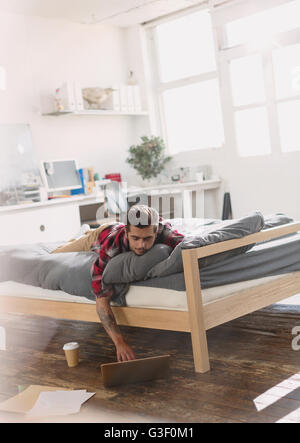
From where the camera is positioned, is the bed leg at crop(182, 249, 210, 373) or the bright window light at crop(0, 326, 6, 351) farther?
the bright window light at crop(0, 326, 6, 351)

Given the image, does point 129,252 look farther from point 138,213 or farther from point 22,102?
point 22,102

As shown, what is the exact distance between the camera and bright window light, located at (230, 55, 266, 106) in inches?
202

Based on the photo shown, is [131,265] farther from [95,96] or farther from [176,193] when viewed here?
[95,96]

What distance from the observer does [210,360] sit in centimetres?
251

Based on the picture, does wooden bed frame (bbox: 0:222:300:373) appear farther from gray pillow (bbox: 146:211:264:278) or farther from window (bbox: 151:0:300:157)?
window (bbox: 151:0:300:157)

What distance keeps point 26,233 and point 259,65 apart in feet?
8.47

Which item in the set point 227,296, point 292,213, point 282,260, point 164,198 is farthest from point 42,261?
point 292,213

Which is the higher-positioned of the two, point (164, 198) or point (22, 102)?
point (22, 102)

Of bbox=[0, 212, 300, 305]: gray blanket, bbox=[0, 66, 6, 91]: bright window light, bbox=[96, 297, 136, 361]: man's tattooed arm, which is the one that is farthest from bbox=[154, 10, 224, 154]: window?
bbox=[96, 297, 136, 361]: man's tattooed arm

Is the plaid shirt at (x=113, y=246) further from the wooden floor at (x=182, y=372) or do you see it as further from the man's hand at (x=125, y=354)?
the wooden floor at (x=182, y=372)

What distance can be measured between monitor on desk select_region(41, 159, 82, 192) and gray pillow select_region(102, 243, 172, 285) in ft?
8.38

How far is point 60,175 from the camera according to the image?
5125 millimetres

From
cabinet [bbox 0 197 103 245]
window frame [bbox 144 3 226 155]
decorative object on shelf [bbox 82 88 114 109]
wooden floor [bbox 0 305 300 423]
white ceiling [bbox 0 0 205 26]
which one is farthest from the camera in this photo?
window frame [bbox 144 3 226 155]

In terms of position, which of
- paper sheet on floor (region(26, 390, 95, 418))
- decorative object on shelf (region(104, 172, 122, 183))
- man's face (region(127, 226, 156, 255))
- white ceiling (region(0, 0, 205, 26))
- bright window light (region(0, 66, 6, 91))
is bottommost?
paper sheet on floor (region(26, 390, 95, 418))
